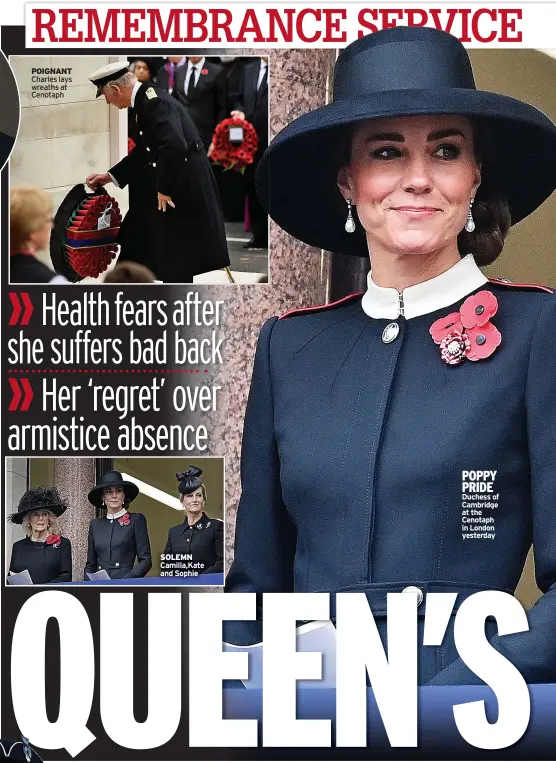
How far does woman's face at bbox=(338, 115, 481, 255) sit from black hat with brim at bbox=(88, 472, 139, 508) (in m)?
1.06

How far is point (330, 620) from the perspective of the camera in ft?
10.8

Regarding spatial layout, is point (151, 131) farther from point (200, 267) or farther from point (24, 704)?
point (24, 704)

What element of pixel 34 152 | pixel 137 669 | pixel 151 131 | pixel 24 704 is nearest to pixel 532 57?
pixel 151 131

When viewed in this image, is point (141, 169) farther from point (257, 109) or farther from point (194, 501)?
point (194, 501)

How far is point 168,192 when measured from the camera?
3.91 metres

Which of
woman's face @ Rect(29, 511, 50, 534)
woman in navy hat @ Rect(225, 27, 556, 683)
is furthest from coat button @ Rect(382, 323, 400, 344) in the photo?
woman's face @ Rect(29, 511, 50, 534)

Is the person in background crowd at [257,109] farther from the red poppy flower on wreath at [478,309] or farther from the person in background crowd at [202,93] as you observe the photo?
the red poppy flower on wreath at [478,309]

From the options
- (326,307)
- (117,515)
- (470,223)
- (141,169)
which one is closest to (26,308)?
(141,169)

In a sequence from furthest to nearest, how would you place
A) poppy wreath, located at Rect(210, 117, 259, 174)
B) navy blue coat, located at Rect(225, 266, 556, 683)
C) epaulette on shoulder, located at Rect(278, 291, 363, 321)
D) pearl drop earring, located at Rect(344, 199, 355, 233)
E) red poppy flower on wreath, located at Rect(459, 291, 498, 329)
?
1. poppy wreath, located at Rect(210, 117, 259, 174)
2. epaulette on shoulder, located at Rect(278, 291, 363, 321)
3. pearl drop earring, located at Rect(344, 199, 355, 233)
4. red poppy flower on wreath, located at Rect(459, 291, 498, 329)
5. navy blue coat, located at Rect(225, 266, 556, 683)

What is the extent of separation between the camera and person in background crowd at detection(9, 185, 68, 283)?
155 inches

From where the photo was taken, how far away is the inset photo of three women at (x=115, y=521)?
12.8ft

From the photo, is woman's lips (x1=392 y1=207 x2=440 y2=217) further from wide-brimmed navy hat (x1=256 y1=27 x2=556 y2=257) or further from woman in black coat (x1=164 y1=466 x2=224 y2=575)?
woman in black coat (x1=164 y1=466 x2=224 y2=575)

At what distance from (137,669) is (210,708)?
1.04 feet

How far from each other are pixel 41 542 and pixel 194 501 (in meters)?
0.44
